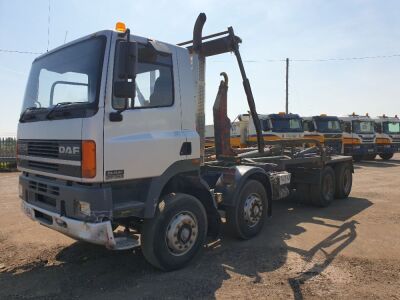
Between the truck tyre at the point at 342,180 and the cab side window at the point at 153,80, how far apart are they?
6230 mm

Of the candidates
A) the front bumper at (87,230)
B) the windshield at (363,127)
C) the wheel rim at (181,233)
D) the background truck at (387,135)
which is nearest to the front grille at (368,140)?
the windshield at (363,127)

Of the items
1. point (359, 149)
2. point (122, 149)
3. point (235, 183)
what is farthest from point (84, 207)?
point (359, 149)

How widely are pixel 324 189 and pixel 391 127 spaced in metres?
17.1

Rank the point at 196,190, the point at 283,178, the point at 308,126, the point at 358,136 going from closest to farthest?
the point at 196,190 → the point at 283,178 → the point at 308,126 → the point at 358,136

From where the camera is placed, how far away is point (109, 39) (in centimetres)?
430

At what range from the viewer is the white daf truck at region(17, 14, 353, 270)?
163 inches

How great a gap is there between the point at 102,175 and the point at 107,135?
42cm

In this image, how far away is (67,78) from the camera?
466 cm

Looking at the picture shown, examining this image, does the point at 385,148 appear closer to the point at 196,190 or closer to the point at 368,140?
the point at 368,140

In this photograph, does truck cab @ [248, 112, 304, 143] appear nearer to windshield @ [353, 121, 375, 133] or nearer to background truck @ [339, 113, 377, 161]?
background truck @ [339, 113, 377, 161]

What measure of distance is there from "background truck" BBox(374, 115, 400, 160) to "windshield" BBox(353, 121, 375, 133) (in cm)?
101

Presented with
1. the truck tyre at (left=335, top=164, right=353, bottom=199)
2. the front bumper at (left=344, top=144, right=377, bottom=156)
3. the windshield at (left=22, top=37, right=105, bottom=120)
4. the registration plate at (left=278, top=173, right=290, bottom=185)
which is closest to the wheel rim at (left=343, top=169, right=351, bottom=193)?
the truck tyre at (left=335, top=164, right=353, bottom=199)

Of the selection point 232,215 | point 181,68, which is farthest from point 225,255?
point 181,68

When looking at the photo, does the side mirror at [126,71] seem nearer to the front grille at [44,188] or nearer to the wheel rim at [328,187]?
the front grille at [44,188]
